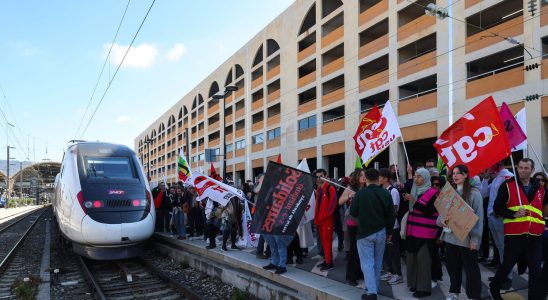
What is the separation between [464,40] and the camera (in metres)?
25.1

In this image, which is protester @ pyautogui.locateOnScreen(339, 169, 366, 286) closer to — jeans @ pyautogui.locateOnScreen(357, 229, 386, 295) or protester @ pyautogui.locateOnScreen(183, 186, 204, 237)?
jeans @ pyautogui.locateOnScreen(357, 229, 386, 295)

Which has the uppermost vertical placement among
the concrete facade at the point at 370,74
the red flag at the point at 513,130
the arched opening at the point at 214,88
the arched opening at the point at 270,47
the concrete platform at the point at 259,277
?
the arched opening at the point at 270,47

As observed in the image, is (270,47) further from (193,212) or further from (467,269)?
(467,269)

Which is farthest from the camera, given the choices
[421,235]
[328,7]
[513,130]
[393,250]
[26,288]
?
[328,7]

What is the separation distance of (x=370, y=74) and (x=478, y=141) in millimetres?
29441

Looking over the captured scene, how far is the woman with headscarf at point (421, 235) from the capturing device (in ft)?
18.0

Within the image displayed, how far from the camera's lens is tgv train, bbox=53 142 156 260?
9.36m

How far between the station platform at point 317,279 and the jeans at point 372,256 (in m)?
0.35

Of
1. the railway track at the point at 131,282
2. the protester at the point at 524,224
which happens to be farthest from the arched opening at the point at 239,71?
the protester at the point at 524,224

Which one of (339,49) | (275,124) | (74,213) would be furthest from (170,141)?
(74,213)

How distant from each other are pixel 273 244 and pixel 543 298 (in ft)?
12.9

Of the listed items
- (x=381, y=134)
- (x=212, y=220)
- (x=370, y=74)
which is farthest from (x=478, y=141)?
(x=370, y=74)

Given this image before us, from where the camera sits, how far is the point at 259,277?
25.3ft

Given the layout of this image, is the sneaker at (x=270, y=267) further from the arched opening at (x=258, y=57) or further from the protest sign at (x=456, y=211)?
the arched opening at (x=258, y=57)
